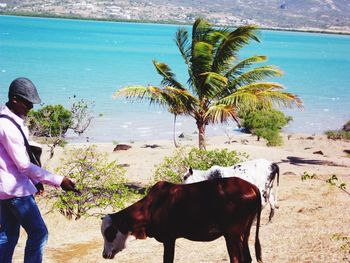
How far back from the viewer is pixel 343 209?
11.7 metres

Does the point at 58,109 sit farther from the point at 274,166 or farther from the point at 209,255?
the point at 209,255

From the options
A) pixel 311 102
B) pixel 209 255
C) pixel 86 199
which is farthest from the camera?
pixel 311 102

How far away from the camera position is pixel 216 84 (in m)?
17.0

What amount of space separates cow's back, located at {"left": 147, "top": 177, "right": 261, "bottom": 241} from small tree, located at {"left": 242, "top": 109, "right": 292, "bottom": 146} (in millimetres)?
25322

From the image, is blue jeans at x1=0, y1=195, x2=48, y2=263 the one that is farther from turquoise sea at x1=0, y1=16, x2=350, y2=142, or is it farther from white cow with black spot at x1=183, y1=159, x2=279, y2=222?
turquoise sea at x1=0, y1=16, x2=350, y2=142

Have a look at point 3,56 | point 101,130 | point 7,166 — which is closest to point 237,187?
point 7,166

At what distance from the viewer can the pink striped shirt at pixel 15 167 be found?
5.61 m

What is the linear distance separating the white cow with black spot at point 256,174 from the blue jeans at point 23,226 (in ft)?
17.2

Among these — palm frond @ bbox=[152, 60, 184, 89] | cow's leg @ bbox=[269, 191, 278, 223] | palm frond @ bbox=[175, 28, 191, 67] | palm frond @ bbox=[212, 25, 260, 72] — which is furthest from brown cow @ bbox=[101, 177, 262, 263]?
palm frond @ bbox=[175, 28, 191, 67]

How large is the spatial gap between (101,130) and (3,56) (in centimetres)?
5926

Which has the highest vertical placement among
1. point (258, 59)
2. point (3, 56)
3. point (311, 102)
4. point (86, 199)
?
point (258, 59)

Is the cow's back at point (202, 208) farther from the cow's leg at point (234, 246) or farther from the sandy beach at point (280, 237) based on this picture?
the sandy beach at point (280, 237)

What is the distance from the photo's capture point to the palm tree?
1669 centimetres

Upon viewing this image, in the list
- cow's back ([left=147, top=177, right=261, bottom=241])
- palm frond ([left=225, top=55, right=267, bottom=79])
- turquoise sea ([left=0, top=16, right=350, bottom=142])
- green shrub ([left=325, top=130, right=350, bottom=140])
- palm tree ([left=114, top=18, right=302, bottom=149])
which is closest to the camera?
cow's back ([left=147, top=177, right=261, bottom=241])
